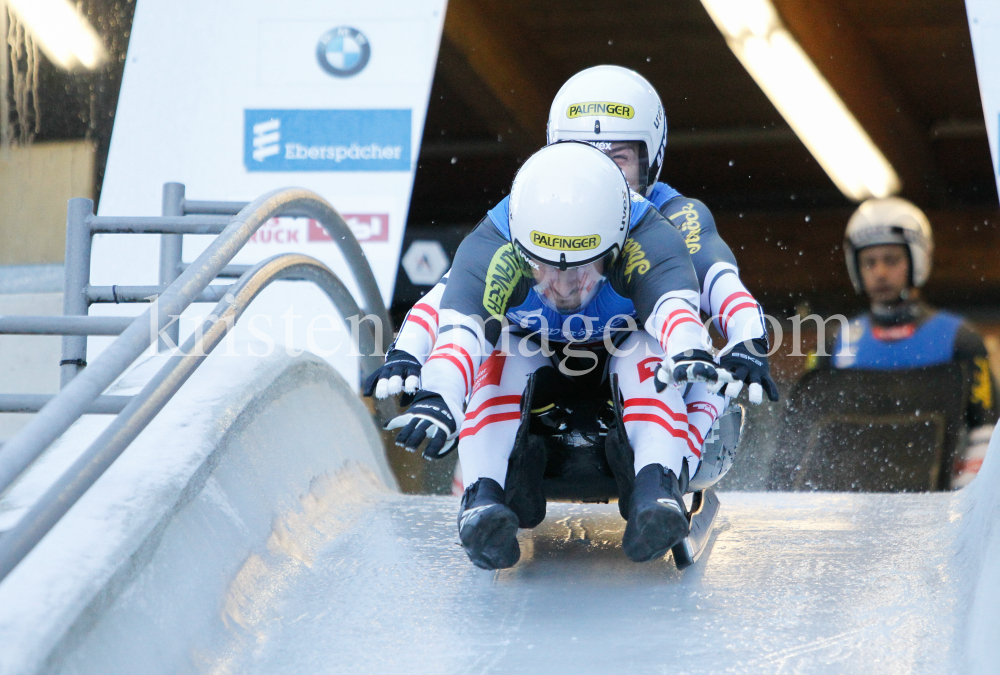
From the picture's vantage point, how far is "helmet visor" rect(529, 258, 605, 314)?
228cm

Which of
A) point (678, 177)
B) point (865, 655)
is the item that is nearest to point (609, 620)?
point (865, 655)

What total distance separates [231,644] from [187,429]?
1.59 ft

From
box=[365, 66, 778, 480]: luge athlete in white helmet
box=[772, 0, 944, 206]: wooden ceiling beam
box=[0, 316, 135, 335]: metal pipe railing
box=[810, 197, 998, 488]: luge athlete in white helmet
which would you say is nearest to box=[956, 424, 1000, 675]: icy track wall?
box=[365, 66, 778, 480]: luge athlete in white helmet

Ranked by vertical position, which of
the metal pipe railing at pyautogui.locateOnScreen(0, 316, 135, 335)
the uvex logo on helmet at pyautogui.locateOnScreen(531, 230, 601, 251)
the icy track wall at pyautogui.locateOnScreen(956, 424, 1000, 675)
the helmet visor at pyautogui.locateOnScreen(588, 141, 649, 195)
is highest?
the helmet visor at pyautogui.locateOnScreen(588, 141, 649, 195)

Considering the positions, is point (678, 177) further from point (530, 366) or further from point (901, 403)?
point (530, 366)

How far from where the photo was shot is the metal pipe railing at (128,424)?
60.5 inches

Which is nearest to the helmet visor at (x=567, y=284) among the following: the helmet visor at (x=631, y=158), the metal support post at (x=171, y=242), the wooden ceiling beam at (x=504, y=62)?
the helmet visor at (x=631, y=158)

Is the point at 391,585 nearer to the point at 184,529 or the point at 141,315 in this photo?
the point at 184,529

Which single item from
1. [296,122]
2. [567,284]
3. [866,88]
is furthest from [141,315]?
[866,88]

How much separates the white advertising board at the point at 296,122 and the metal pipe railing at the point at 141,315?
6.45ft

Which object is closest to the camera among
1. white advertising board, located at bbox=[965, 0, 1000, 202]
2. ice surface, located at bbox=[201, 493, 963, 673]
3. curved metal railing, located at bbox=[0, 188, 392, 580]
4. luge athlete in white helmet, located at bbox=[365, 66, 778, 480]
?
curved metal railing, located at bbox=[0, 188, 392, 580]

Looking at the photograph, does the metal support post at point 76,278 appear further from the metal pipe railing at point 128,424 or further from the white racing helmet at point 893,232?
the white racing helmet at point 893,232

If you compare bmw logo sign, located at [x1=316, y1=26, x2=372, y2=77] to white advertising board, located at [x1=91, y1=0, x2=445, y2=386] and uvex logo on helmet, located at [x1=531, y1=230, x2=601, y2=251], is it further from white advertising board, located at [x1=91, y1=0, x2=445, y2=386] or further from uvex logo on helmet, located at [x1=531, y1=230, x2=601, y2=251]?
uvex logo on helmet, located at [x1=531, y1=230, x2=601, y2=251]

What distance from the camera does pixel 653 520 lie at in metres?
2.08
